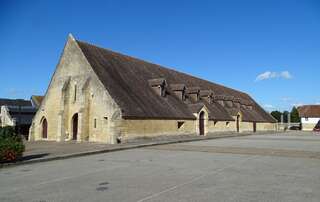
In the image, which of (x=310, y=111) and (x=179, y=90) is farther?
(x=310, y=111)

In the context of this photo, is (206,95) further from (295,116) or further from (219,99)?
(295,116)

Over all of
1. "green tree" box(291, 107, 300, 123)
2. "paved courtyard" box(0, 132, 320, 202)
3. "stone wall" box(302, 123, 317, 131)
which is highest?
"green tree" box(291, 107, 300, 123)

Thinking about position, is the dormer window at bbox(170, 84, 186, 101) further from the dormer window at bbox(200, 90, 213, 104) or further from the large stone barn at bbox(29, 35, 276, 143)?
the dormer window at bbox(200, 90, 213, 104)

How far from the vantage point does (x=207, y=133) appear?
34.8 metres

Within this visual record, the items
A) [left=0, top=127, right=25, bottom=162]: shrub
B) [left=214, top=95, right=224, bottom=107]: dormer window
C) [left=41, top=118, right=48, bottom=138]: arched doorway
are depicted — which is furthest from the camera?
[left=214, top=95, right=224, bottom=107]: dormer window

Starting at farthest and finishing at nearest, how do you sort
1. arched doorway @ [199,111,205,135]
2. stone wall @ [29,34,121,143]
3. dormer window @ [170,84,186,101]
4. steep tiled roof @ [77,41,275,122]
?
1. arched doorway @ [199,111,205,135]
2. dormer window @ [170,84,186,101]
3. steep tiled roof @ [77,41,275,122]
4. stone wall @ [29,34,121,143]

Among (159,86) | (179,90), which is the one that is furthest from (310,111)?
(159,86)

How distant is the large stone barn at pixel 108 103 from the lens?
2342cm

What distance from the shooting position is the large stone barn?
23422mm

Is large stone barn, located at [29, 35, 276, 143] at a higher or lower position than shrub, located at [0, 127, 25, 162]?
higher

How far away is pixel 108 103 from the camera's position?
2308 cm

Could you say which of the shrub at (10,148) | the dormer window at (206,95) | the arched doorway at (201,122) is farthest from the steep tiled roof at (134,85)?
the shrub at (10,148)

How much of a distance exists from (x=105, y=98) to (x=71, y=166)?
37.7ft

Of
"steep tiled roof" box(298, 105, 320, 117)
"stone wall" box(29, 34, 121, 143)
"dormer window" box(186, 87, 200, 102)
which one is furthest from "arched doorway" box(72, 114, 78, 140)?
"steep tiled roof" box(298, 105, 320, 117)
